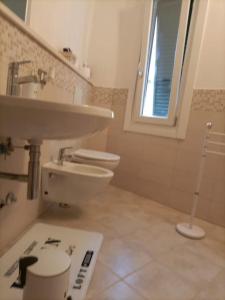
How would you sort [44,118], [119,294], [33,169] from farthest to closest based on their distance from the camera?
[119,294], [33,169], [44,118]

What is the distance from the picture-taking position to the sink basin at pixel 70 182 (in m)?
1.43

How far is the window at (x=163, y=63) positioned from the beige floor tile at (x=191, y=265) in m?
1.10

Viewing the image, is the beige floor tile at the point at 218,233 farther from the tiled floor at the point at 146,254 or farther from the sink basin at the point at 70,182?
the sink basin at the point at 70,182

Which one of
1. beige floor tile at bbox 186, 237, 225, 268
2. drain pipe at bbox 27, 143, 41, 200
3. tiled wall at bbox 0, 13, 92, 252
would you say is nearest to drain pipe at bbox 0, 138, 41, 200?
drain pipe at bbox 27, 143, 41, 200

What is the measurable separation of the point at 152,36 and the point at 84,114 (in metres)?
2.02

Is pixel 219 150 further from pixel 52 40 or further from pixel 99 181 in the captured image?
pixel 52 40

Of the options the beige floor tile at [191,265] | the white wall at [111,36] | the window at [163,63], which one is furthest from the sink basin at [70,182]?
the white wall at [111,36]

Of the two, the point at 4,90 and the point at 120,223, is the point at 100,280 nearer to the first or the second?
the point at 120,223

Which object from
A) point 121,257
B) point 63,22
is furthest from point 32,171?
point 63,22

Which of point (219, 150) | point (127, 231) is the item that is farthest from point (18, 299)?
point (219, 150)

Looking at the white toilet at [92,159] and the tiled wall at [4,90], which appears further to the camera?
the white toilet at [92,159]

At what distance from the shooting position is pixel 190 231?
1660mm

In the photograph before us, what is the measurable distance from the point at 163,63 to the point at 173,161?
982 mm

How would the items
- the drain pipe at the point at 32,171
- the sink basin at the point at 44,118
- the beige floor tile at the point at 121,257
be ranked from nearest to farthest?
the sink basin at the point at 44,118 → the drain pipe at the point at 32,171 → the beige floor tile at the point at 121,257
